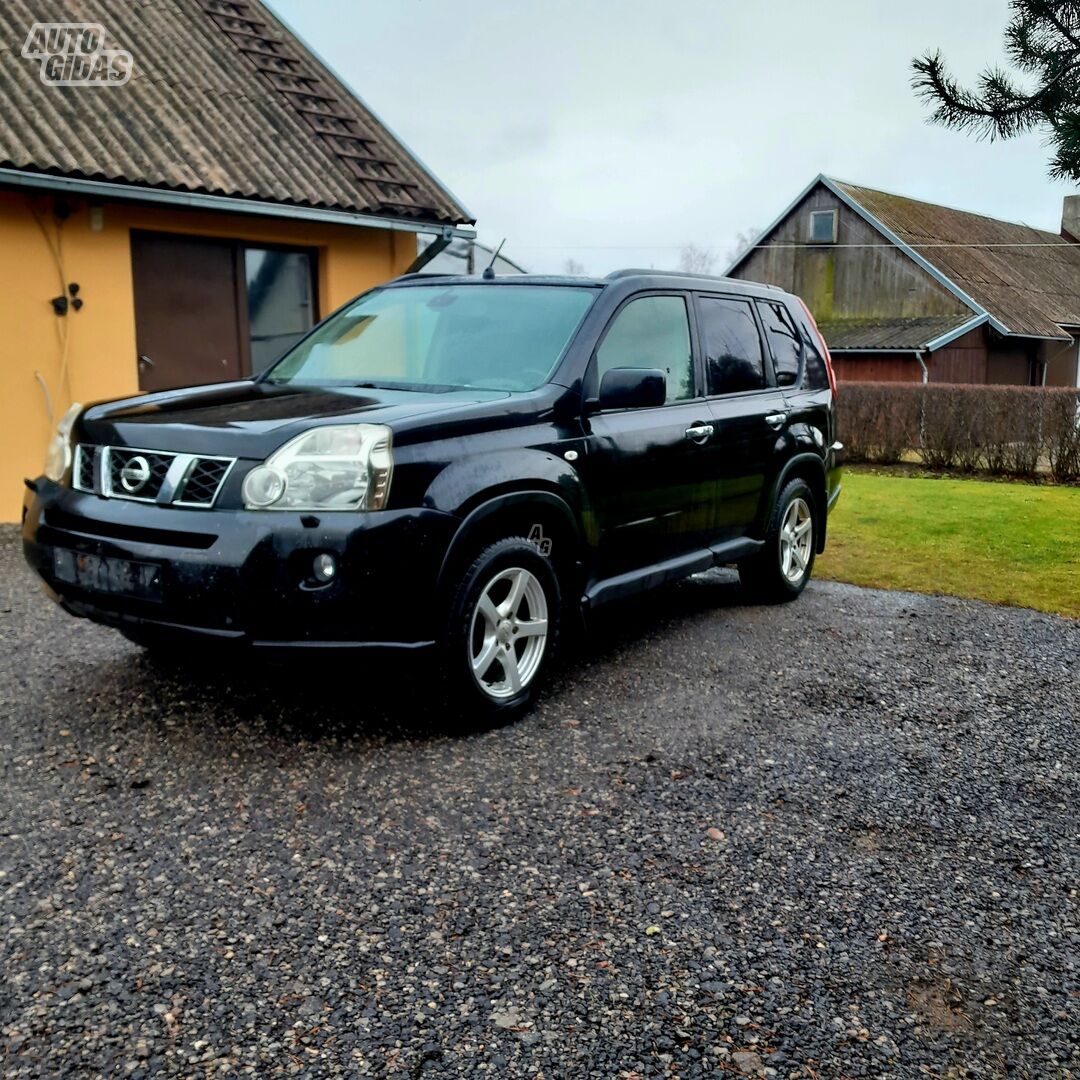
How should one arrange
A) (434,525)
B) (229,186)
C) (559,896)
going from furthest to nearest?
(229,186) → (434,525) → (559,896)

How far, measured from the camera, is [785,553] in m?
6.91

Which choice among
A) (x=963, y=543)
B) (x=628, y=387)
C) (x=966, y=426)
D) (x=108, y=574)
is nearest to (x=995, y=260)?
(x=966, y=426)

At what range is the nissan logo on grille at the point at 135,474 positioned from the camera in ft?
13.4

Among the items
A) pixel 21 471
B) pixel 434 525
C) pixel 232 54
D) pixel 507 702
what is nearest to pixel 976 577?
pixel 507 702

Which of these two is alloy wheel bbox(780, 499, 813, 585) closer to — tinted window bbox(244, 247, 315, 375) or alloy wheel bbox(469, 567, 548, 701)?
alloy wheel bbox(469, 567, 548, 701)

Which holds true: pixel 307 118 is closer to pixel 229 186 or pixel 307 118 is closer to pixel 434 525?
pixel 229 186

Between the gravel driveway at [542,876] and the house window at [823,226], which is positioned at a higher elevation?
the house window at [823,226]

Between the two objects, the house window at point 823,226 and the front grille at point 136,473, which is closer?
the front grille at point 136,473

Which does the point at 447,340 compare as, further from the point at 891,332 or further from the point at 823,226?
the point at 823,226

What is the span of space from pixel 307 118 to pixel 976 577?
8.49m

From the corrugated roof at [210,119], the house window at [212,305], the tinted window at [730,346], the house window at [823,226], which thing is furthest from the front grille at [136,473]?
the house window at [823,226]

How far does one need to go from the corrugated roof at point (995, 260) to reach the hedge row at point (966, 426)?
1651 centimetres

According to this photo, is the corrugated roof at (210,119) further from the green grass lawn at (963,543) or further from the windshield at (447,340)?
the green grass lawn at (963,543)

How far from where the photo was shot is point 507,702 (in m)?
4.48
